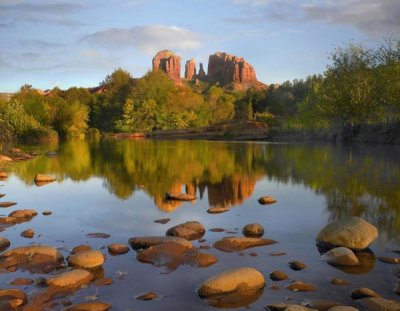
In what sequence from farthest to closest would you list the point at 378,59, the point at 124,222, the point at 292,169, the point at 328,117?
the point at 328,117, the point at 378,59, the point at 292,169, the point at 124,222

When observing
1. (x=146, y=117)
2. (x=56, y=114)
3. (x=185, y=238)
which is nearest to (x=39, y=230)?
(x=185, y=238)

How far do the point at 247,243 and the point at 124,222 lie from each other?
3.65 meters

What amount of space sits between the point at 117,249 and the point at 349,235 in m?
4.64

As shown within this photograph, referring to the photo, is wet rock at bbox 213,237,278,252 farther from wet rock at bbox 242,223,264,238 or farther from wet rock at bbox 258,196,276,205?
wet rock at bbox 258,196,276,205

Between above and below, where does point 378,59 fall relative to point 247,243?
above

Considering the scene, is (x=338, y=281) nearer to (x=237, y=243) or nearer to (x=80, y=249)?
(x=237, y=243)

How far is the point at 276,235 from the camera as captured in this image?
10195 mm

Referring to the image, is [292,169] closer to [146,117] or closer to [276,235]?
[276,235]

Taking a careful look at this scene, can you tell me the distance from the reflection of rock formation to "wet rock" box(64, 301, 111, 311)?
316 inches

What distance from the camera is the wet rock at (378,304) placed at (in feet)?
19.7

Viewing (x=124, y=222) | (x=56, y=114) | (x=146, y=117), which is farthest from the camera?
(x=146, y=117)

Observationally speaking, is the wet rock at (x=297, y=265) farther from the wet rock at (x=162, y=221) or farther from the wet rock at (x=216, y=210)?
the wet rock at (x=216, y=210)

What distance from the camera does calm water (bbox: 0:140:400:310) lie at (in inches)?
276

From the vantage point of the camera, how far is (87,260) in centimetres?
774
